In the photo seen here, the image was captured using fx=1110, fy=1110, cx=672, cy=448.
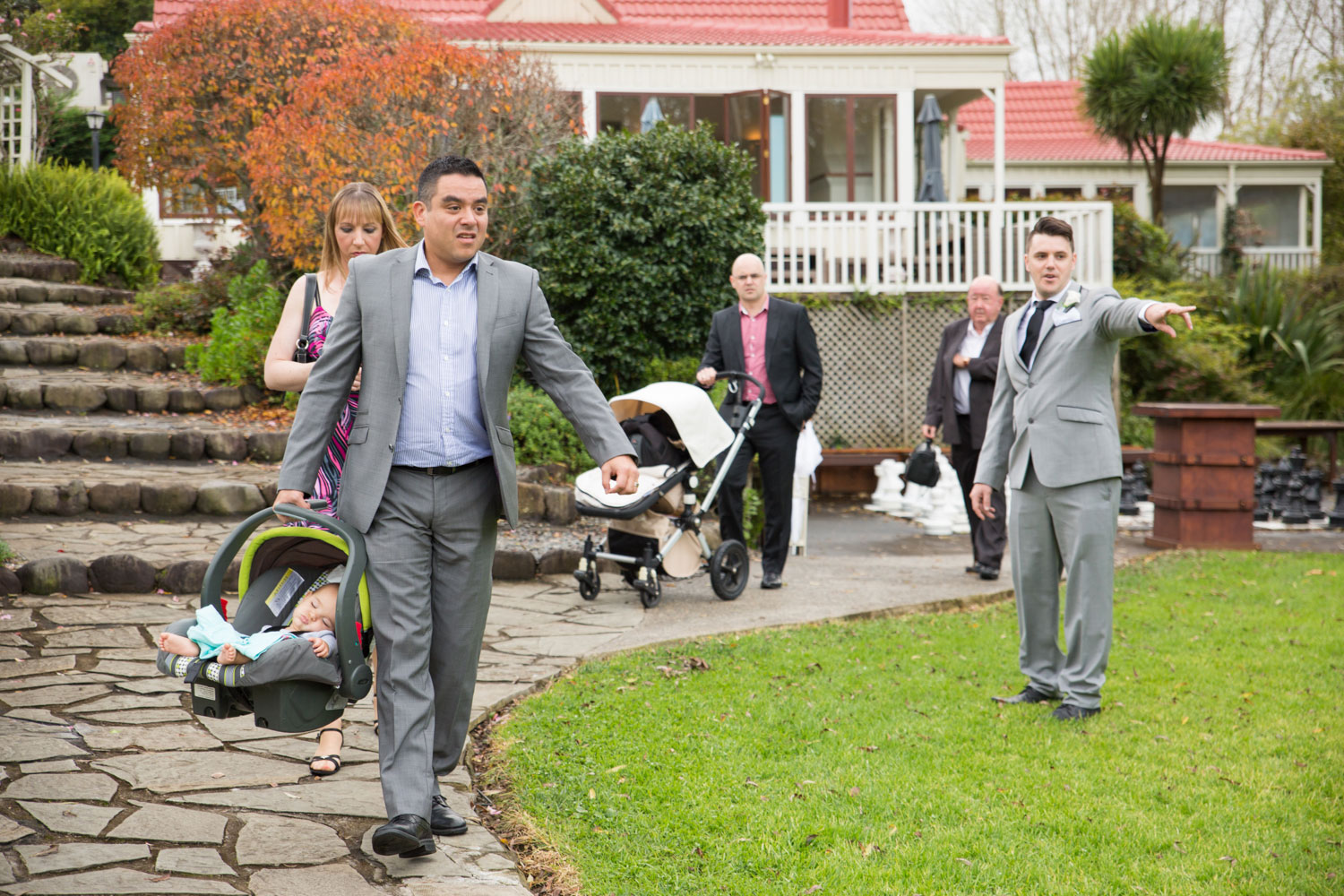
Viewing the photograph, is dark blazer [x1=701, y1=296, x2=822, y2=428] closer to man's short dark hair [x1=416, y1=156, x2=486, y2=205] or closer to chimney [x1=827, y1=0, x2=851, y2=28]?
man's short dark hair [x1=416, y1=156, x2=486, y2=205]

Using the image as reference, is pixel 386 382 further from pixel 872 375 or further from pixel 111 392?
pixel 872 375

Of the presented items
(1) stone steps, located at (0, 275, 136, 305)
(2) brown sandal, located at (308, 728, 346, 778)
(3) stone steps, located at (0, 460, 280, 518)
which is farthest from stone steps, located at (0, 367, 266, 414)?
(2) brown sandal, located at (308, 728, 346, 778)

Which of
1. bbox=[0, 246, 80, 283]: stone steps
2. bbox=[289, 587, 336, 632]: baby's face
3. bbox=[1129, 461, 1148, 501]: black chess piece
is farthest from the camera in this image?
bbox=[0, 246, 80, 283]: stone steps

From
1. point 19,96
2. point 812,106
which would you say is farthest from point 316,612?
point 812,106

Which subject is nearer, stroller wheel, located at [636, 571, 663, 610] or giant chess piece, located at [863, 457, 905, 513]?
stroller wheel, located at [636, 571, 663, 610]

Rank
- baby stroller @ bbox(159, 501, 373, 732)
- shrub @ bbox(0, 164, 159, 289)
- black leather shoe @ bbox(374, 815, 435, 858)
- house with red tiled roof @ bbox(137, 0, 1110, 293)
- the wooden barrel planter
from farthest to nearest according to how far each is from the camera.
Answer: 1. house with red tiled roof @ bbox(137, 0, 1110, 293)
2. shrub @ bbox(0, 164, 159, 289)
3. the wooden barrel planter
4. black leather shoe @ bbox(374, 815, 435, 858)
5. baby stroller @ bbox(159, 501, 373, 732)

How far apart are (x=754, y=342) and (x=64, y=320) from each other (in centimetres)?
824

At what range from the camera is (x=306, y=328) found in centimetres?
429

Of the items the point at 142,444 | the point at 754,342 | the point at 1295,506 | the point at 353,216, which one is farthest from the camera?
the point at 1295,506

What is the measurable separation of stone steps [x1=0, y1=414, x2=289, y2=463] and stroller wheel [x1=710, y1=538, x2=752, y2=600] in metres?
4.02

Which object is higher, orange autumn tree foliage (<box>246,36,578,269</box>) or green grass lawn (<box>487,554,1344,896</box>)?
orange autumn tree foliage (<box>246,36,578,269</box>)

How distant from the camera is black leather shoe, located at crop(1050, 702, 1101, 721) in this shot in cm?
500

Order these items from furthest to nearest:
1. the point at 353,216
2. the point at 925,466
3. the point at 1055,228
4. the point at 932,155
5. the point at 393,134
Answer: the point at 932,155
the point at 393,134
the point at 925,466
the point at 1055,228
the point at 353,216

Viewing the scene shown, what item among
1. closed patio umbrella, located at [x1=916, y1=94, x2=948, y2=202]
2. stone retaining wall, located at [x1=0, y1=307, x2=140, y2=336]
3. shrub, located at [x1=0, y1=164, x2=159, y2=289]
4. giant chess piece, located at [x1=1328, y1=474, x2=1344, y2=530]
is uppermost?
closed patio umbrella, located at [x1=916, y1=94, x2=948, y2=202]
